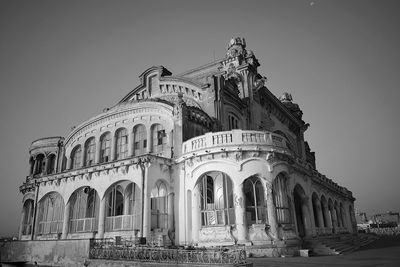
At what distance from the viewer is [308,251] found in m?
20.9

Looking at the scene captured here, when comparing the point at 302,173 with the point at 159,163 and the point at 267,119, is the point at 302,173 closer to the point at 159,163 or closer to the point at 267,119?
the point at 159,163

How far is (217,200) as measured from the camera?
26.1 metres

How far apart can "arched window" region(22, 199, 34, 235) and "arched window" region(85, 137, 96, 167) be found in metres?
10.4

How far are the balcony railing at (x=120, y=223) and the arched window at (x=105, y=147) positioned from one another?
8400mm

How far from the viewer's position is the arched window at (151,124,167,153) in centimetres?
2898

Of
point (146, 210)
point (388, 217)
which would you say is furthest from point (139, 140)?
point (388, 217)

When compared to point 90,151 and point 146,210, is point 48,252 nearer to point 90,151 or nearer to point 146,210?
point 146,210

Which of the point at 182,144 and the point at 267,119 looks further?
the point at 267,119

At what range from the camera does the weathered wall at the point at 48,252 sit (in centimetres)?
1811

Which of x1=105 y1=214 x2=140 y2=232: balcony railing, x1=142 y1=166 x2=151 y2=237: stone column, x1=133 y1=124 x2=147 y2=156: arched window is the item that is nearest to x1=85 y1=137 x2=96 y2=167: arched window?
x1=133 y1=124 x2=147 y2=156: arched window

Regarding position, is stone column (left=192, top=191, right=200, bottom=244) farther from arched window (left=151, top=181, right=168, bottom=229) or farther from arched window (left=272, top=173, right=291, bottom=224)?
arched window (left=272, top=173, right=291, bottom=224)

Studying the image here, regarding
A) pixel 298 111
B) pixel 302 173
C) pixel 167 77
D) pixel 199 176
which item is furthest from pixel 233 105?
pixel 298 111

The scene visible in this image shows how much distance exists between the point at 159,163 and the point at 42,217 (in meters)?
15.8

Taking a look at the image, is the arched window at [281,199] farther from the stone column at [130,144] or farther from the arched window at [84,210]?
the arched window at [84,210]
